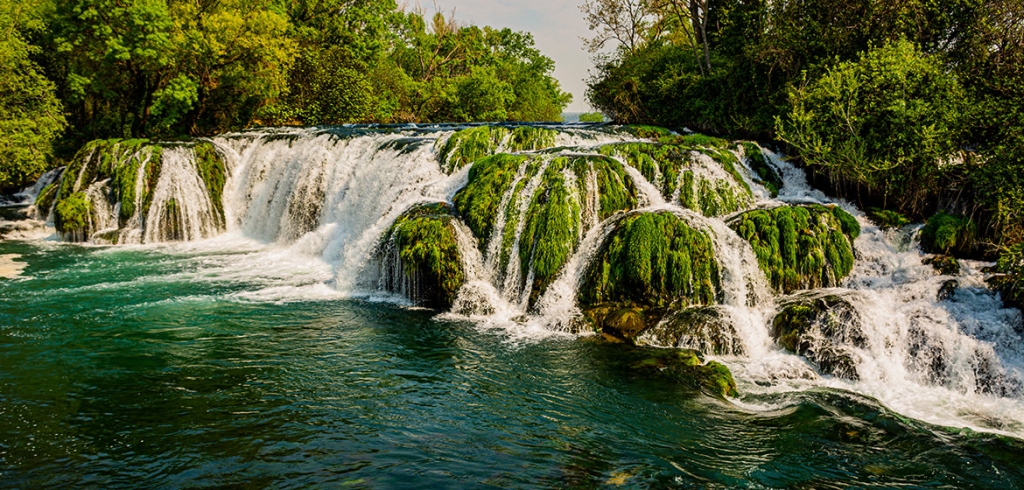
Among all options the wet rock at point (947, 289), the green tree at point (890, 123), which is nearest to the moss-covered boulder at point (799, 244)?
the wet rock at point (947, 289)

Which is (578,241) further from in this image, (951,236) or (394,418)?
(951,236)

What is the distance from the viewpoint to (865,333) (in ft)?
31.1

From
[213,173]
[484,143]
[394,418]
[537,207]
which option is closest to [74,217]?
[213,173]

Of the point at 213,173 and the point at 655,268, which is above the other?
the point at 213,173

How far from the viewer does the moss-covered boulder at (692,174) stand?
44.3ft

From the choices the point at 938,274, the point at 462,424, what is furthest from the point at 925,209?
the point at 462,424

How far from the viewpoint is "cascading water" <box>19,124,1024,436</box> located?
8.84 metres

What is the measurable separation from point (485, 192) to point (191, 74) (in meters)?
17.9

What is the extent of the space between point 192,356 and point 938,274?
486 inches

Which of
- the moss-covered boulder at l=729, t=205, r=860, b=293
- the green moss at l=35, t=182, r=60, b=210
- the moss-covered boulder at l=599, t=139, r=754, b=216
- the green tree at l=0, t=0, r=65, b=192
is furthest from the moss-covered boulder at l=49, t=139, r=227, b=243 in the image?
the moss-covered boulder at l=729, t=205, r=860, b=293

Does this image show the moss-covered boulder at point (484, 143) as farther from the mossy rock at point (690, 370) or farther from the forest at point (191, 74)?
the forest at point (191, 74)

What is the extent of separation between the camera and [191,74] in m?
24.8

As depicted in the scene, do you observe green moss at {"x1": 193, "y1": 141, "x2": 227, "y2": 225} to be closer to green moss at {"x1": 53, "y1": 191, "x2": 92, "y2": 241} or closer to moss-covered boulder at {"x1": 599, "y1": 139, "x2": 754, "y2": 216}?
green moss at {"x1": 53, "y1": 191, "x2": 92, "y2": 241}

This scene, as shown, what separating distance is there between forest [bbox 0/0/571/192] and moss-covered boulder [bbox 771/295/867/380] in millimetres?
20921
